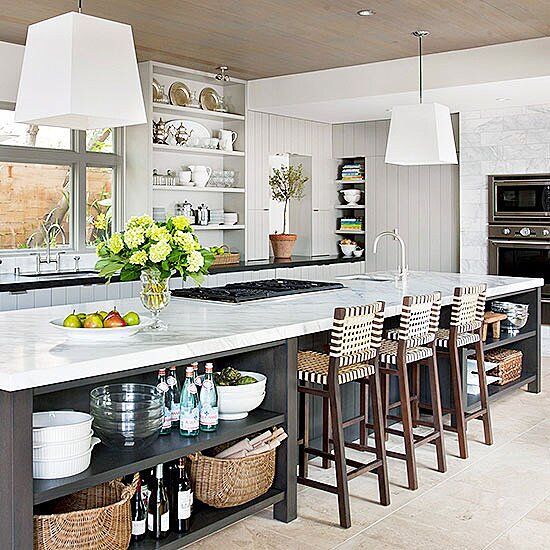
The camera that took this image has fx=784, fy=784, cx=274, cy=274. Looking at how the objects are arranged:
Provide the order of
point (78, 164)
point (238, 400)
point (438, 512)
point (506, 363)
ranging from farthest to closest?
point (78, 164)
point (506, 363)
point (438, 512)
point (238, 400)

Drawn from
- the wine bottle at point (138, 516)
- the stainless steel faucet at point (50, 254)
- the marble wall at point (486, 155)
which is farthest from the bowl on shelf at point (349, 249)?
the wine bottle at point (138, 516)

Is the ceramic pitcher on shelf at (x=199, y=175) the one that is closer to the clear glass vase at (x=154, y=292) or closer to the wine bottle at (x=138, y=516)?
the clear glass vase at (x=154, y=292)

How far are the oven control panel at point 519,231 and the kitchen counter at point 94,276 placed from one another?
5.04 feet

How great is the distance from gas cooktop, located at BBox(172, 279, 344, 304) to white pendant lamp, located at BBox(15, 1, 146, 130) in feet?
4.12

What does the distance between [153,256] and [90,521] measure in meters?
1.10

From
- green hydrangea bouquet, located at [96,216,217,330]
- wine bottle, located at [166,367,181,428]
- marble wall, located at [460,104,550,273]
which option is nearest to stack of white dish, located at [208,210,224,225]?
marble wall, located at [460,104,550,273]

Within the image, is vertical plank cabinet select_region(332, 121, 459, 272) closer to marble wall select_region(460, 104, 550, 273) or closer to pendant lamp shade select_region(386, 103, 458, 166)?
marble wall select_region(460, 104, 550, 273)

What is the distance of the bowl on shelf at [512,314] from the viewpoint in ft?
19.1

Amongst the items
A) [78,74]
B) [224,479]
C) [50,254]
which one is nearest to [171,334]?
[224,479]

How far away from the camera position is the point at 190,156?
7.55m

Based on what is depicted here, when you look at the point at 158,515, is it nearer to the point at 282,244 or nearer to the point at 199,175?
the point at 199,175

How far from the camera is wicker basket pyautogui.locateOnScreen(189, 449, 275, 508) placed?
3.14 m

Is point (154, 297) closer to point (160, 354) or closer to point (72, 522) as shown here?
point (160, 354)

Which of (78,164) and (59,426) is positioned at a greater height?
(78,164)
